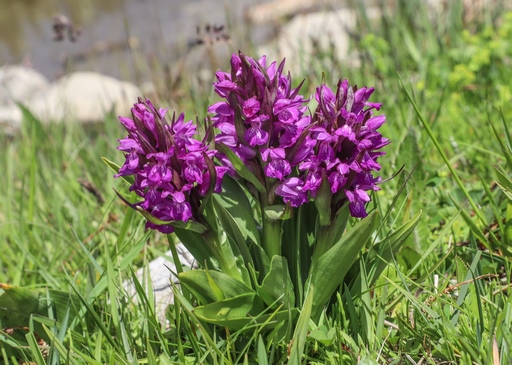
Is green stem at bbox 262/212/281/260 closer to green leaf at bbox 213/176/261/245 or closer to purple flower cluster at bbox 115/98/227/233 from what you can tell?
green leaf at bbox 213/176/261/245

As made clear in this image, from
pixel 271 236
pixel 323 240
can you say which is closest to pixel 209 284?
pixel 271 236

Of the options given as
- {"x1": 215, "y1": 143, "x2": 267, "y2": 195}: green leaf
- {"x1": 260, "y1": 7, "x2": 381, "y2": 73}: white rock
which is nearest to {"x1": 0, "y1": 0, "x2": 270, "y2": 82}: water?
{"x1": 260, "y1": 7, "x2": 381, "y2": 73}: white rock

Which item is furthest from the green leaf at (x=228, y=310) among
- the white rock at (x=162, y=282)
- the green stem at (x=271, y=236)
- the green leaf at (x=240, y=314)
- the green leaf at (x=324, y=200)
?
the white rock at (x=162, y=282)

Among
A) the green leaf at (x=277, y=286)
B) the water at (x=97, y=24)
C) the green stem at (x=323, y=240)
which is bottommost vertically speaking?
the green leaf at (x=277, y=286)

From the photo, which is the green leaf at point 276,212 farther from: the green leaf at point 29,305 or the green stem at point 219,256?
the green leaf at point 29,305

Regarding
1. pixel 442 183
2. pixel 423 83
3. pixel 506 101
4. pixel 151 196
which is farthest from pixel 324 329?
pixel 423 83

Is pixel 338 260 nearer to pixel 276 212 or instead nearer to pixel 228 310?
pixel 276 212

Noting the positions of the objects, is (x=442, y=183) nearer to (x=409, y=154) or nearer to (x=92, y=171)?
(x=409, y=154)
